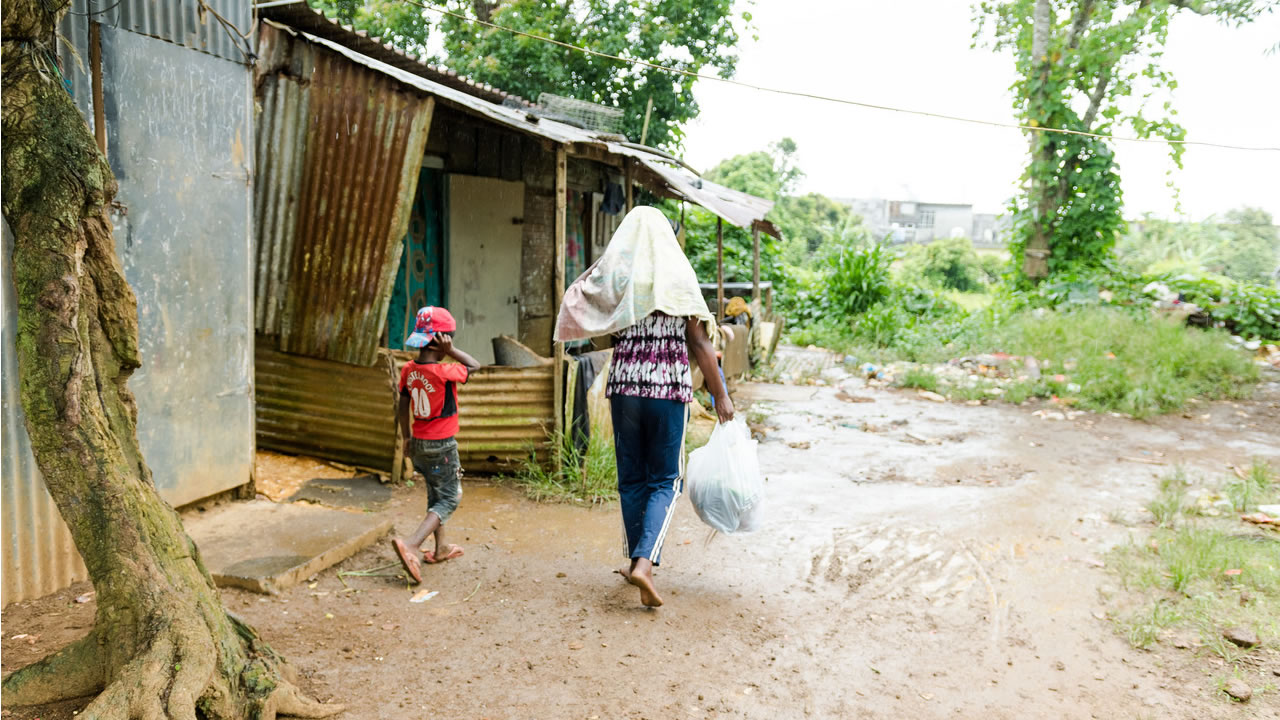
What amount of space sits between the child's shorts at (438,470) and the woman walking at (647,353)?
0.89 metres

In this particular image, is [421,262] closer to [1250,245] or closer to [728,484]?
[728,484]

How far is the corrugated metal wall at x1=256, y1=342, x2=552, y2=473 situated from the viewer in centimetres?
608

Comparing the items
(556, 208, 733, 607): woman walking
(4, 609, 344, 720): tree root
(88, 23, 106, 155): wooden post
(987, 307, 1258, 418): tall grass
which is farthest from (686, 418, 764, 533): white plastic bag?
(987, 307, 1258, 418): tall grass

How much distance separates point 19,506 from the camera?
3.66 meters

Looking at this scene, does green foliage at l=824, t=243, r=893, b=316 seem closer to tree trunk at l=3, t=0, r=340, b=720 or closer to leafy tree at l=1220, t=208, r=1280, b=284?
tree trunk at l=3, t=0, r=340, b=720

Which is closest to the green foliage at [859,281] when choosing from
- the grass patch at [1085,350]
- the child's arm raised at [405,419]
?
the grass patch at [1085,350]

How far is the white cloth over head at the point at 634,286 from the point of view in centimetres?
404

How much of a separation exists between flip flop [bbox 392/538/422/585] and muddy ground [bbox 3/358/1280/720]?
0.41 feet

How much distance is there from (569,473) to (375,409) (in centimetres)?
141

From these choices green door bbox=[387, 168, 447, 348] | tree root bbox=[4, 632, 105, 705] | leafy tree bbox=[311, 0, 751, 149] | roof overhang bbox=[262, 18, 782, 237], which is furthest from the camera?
leafy tree bbox=[311, 0, 751, 149]

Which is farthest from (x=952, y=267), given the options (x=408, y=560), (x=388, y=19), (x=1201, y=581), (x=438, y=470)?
(x=408, y=560)

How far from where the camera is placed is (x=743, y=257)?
55.8 ft

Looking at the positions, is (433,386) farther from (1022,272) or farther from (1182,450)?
(1022,272)

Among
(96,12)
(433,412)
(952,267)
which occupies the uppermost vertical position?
(96,12)
